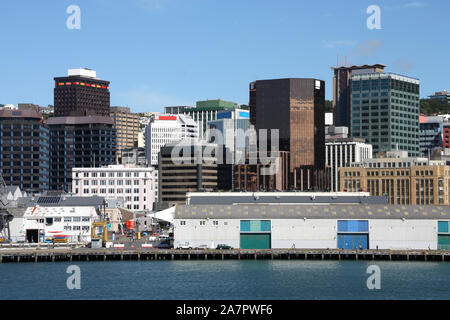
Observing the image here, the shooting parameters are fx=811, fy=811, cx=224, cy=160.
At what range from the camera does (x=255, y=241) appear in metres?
135

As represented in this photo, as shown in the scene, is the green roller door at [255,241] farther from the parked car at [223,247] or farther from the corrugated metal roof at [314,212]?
the corrugated metal roof at [314,212]

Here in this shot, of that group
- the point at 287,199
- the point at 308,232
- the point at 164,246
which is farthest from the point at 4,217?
the point at 308,232

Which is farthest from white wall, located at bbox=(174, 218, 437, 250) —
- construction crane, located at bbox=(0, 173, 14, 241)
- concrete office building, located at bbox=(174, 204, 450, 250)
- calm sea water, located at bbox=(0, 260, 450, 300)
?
construction crane, located at bbox=(0, 173, 14, 241)

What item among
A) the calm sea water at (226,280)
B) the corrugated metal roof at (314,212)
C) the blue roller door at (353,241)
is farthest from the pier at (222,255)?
the corrugated metal roof at (314,212)

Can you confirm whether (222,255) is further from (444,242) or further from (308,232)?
(444,242)

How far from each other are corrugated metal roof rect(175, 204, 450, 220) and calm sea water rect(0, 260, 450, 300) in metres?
12.0

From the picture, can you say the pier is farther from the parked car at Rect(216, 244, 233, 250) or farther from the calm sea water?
the calm sea water

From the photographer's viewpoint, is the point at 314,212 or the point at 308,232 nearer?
the point at 308,232

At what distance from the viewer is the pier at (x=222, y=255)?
420 ft

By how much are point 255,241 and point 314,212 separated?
11.0 meters

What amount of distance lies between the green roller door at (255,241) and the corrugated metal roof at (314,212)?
3.10 meters

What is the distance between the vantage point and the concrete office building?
133125mm
